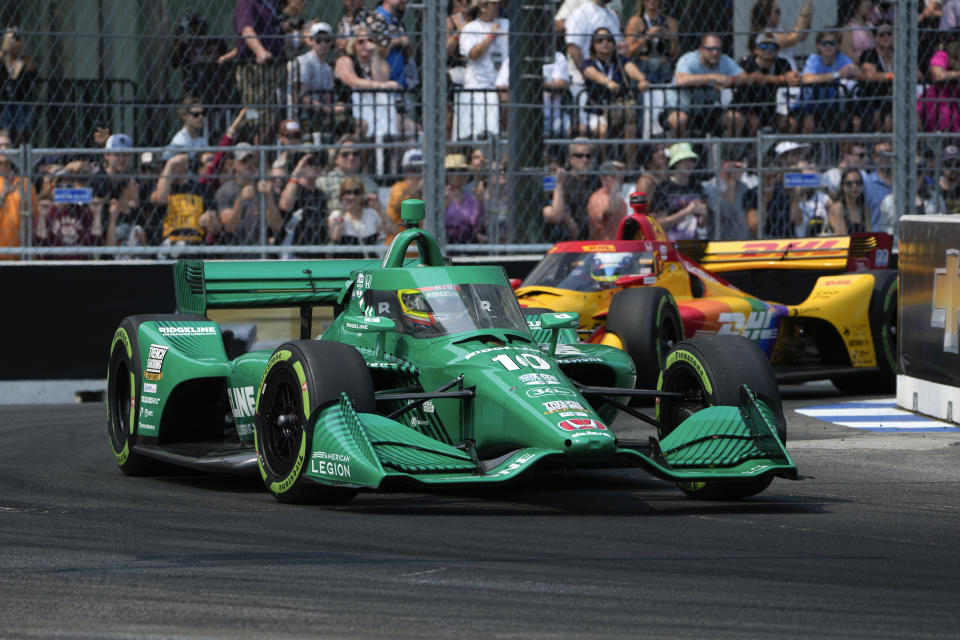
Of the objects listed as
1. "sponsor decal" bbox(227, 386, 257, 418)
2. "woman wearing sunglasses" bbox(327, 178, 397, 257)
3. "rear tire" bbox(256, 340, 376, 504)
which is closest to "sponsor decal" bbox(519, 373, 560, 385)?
"rear tire" bbox(256, 340, 376, 504)

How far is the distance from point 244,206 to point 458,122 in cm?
213

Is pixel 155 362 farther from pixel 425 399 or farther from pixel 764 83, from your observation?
pixel 764 83

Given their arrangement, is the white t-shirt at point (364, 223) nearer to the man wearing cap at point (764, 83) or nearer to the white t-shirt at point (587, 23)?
the white t-shirt at point (587, 23)

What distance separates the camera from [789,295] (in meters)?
14.8

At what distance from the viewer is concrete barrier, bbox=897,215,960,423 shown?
448 inches

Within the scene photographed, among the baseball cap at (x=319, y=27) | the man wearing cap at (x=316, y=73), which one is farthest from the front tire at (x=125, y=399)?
the baseball cap at (x=319, y=27)

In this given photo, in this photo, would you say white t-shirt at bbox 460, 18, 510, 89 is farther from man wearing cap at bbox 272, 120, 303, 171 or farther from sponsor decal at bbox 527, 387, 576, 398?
sponsor decal at bbox 527, 387, 576, 398

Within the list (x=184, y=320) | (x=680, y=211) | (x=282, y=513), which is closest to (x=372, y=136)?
(x=680, y=211)

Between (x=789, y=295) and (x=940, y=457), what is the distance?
5.21 meters

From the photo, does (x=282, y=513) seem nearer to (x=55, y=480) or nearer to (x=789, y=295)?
(x=55, y=480)

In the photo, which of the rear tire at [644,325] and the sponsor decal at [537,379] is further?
the rear tire at [644,325]

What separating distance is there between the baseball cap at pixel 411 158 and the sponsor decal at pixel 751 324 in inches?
111

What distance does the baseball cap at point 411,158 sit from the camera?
13462mm

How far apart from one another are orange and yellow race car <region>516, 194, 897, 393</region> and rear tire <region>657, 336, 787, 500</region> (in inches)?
148
